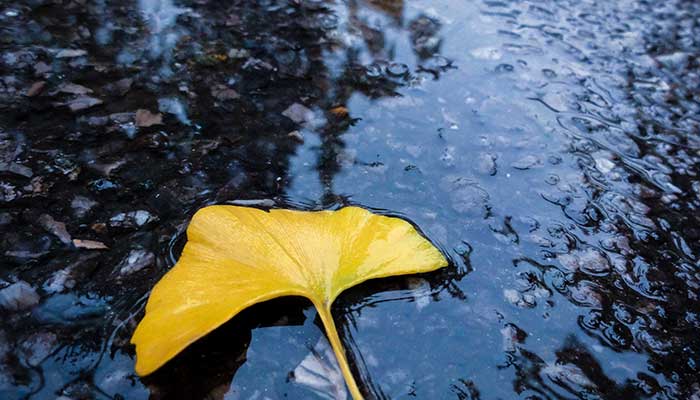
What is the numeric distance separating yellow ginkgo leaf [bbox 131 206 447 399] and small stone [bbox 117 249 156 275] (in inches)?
3.8

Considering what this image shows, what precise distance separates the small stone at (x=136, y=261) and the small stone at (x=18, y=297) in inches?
5.9

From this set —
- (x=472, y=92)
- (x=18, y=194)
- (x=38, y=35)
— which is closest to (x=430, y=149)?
(x=472, y=92)

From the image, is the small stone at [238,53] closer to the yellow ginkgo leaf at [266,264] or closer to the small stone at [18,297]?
the yellow ginkgo leaf at [266,264]

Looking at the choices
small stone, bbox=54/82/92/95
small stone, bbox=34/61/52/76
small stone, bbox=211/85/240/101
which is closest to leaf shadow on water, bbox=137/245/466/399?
small stone, bbox=211/85/240/101

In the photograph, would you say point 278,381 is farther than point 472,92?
No

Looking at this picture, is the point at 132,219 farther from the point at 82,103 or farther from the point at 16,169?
the point at 82,103

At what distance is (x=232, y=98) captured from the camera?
1570 millimetres

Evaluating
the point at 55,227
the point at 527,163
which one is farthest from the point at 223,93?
the point at 527,163

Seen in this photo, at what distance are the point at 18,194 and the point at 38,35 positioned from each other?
2.42 ft

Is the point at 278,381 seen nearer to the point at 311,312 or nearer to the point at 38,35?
the point at 311,312

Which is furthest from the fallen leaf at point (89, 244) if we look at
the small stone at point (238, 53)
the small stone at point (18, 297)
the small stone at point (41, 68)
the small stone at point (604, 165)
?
the small stone at point (604, 165)

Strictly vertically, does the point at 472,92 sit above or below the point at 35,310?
above

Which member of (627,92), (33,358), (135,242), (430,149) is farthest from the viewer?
(627,92)

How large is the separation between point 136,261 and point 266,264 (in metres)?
0.26
